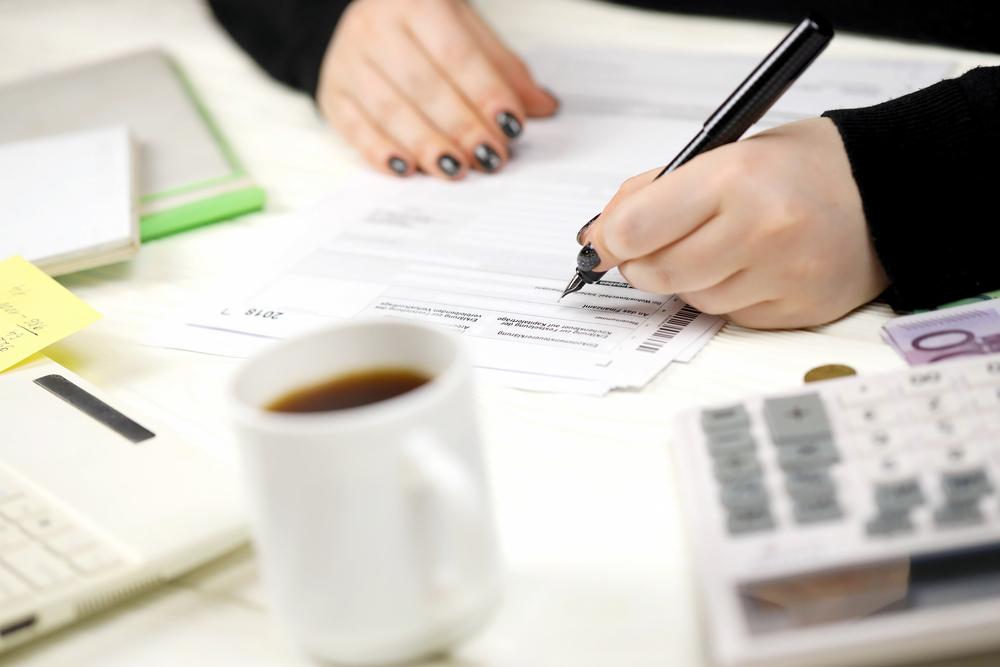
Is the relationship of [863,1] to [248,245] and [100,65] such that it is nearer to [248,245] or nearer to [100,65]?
[248,245]

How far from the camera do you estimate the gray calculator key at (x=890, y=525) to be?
38cm

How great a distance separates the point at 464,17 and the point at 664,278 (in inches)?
18.1

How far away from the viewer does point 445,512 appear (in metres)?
0.34

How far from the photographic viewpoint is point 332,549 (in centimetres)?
35

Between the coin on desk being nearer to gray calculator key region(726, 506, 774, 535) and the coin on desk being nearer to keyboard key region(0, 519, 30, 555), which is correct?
gray calculator key region(726, 506, 774, 535)

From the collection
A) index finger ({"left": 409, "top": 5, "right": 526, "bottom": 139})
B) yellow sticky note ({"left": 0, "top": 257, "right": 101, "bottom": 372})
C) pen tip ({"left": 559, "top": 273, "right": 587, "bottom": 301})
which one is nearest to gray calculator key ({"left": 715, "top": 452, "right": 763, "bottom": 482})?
pen tip ({"left": 559, "top": 273, "right": 587, "bottom": 301})

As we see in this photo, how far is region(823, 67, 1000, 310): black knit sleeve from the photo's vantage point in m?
0.57

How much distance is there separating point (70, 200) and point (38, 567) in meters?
0.38

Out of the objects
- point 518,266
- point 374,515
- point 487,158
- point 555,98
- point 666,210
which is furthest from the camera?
point 555,98

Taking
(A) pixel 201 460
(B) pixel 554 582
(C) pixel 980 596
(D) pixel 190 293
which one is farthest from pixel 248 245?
(C) pixel 980 596

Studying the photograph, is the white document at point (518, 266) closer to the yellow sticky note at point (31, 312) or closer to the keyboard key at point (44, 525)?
the yellow sticky note at point (31, 312)

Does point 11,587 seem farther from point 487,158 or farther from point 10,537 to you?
point 487,158

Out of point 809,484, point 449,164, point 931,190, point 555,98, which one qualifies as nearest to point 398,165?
point 449,164

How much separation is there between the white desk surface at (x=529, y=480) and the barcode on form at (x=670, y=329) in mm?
22
